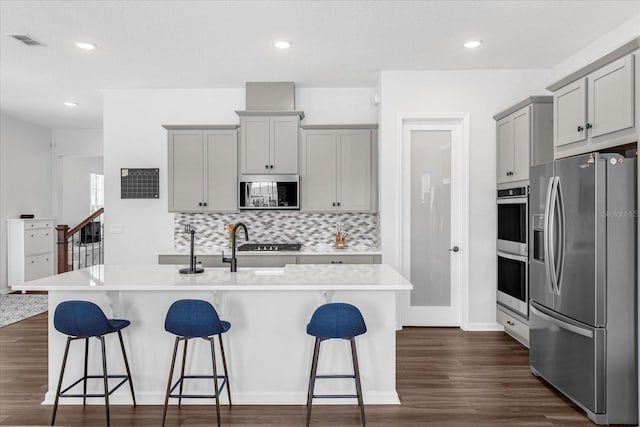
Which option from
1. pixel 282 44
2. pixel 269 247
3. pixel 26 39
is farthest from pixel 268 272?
pixel 26 39

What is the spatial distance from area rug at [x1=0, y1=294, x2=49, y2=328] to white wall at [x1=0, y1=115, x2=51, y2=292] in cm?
61

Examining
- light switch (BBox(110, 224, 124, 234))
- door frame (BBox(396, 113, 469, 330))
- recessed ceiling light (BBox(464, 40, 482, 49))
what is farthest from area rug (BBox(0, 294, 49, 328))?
recessed ceiling light (BBox(464, 40, 482, 49))

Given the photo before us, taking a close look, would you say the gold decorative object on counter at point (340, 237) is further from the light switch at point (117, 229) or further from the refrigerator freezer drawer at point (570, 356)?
the light switch at point (117, 229)

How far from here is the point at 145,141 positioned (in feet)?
18.6

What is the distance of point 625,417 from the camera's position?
2.74m

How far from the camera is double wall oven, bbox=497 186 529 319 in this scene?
416cm

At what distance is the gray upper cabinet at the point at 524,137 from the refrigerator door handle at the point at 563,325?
1.35 meters

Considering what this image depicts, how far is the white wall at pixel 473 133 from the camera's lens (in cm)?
492

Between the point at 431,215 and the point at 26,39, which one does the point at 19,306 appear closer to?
the point at 26,39

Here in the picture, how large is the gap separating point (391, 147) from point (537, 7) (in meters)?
1.94

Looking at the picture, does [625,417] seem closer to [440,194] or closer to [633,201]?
[633,201]

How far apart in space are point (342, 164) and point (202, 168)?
167cm

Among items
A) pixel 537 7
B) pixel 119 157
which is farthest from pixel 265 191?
pixel 537 7

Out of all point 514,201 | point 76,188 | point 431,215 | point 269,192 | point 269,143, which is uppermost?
point 269,143
